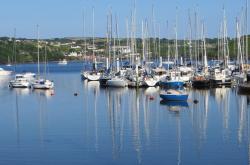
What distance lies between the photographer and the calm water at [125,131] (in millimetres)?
28984

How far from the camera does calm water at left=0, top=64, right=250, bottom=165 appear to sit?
28984 millimetres

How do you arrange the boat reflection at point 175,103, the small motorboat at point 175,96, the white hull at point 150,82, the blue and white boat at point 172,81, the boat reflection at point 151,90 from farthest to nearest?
the white hull at point 150,82 → the blue and white boat at point 172,81 → the boat reflection at point 151,90 → the small motorboat at point 175,96 → the boat reflection at point 175,103

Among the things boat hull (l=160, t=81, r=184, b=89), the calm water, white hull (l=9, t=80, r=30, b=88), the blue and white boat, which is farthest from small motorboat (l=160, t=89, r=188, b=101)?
white hull (l=9, t=80, r=30, b=88)

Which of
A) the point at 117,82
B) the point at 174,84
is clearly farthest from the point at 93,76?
the point at 174,84

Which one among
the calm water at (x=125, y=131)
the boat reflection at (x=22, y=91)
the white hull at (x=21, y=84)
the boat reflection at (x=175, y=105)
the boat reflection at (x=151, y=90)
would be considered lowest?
the calm water at (x=125, y=131)

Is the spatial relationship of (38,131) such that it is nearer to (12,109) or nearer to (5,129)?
(5,129)

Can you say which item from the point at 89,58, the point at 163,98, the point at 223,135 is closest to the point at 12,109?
the point at 163,98

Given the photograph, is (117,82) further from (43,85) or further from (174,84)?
(174,84)

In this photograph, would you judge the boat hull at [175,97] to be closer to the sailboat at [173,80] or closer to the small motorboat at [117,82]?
the sailboat at [173,80]

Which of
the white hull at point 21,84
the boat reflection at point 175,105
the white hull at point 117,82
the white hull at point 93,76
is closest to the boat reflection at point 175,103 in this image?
the boat reflection at point 175,105

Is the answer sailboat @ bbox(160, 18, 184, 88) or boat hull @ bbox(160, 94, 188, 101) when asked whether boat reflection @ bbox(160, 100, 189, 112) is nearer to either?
boat hull @ bbox(160, 94, 188, 101)

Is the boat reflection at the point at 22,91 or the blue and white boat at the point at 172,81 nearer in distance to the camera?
the blue and white boat at the point at 172,81

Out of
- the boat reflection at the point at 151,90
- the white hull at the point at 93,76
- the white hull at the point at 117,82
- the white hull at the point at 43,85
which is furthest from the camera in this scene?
the white hull at the point at 93,76

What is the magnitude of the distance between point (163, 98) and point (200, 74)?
72.8 feet
